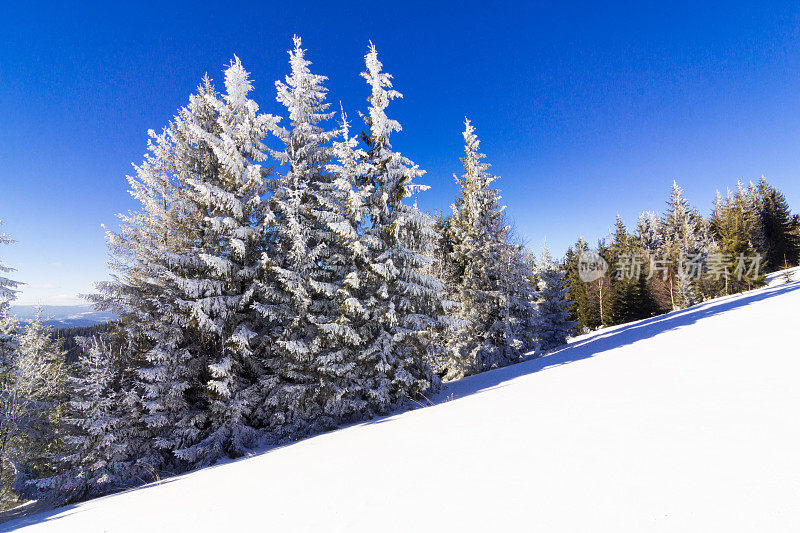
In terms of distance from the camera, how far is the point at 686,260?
129 ft

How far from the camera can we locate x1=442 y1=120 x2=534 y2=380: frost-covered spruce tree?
1911 cm

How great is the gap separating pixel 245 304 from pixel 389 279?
5594 mm

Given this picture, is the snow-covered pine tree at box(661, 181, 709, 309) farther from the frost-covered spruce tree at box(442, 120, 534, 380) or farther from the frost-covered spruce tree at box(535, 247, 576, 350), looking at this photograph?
the frost-covered spruce tree at box(442, 120, 534, 380)

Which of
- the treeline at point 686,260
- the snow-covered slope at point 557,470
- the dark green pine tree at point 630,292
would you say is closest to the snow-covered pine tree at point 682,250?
the treeline at point 686,260

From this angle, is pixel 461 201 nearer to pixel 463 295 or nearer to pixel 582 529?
pixel 463 295

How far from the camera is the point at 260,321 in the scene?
1177cm

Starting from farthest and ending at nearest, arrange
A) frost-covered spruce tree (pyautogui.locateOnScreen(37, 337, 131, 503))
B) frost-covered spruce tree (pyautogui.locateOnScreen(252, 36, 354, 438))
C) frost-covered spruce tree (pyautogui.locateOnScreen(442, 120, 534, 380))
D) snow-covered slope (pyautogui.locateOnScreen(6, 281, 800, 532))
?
frost-covered spruce tree (pyautogui.locateOnScreen(442, 120, 534, 380)) → frost-covered spruce tree (pyautogui.locateOnScreen(252, 36, 354, 438)) → frost-covered spruce tree (pyautogui.locateOnScreen(37, 337, 131, 503)) → snow-covered slope (pyautogui.locateOnScreen(6, 281, 800, 532))

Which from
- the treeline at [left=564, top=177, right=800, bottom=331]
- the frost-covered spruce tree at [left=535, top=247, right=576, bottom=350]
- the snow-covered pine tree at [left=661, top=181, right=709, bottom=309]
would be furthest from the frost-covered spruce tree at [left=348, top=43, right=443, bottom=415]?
the snow-covered pine tree at [left=661, top=181, right=709, bottom=309]

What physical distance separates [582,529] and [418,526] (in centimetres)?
160

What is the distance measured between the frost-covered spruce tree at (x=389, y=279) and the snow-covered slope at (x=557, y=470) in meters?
3.58

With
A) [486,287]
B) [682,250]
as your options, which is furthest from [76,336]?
[682,250]

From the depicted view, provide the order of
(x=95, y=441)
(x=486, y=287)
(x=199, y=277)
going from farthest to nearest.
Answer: (x=486, y=287)
(x=199, y=277)
(x=95, y=441)

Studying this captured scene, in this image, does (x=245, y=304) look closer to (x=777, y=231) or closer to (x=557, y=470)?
(x=557, y=470)

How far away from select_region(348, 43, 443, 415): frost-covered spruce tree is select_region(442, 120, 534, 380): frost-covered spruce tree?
7.09m
